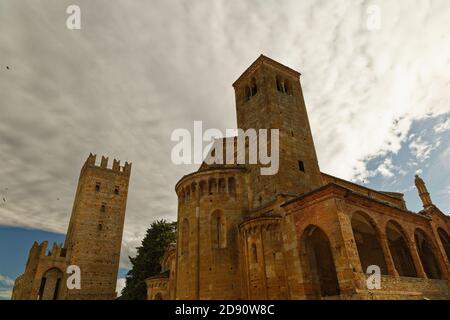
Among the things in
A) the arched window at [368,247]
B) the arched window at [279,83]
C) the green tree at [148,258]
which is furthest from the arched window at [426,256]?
the green tree at [148,258]

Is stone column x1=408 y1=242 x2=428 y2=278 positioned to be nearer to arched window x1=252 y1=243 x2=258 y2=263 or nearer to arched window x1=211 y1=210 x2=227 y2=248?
arched window x1=252 y1=243 x2=258 y2=263

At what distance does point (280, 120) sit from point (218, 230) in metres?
10.8

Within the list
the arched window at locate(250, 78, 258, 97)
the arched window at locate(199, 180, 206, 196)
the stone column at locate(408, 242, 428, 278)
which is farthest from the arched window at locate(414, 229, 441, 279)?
the arched window at locate(250, 78, 258, 97)

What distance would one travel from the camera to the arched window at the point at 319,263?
16.8 m

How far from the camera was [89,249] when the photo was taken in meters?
45.2

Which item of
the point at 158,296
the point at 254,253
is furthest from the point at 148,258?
the point at 254,253

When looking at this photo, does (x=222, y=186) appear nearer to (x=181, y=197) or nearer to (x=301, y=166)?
(x=181, y=197)

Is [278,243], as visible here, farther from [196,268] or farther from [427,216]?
[427,216]

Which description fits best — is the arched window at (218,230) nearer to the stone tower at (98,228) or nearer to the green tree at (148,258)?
the green tree at (148,258)

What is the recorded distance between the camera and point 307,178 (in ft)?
75.7

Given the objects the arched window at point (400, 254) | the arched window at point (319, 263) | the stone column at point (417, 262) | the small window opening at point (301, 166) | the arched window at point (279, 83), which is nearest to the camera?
the arched window at point (319, 263)

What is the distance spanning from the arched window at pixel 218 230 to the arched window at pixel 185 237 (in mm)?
2506

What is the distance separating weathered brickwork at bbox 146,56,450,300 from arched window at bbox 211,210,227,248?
77mm
